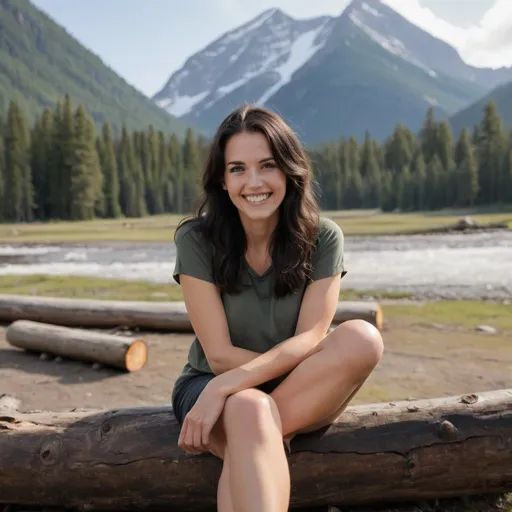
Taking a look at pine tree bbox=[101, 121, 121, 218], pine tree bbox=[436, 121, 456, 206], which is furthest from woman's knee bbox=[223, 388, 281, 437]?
pine tree bbox=[436, 121, 456, 206]

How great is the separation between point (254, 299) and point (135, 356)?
15.3 feet

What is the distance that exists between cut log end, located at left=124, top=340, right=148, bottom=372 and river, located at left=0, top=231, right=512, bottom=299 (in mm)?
8783

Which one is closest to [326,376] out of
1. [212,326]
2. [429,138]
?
[212,326]

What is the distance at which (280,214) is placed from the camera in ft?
12.1

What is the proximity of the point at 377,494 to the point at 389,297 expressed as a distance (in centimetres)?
1131

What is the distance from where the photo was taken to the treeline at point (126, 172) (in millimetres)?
73188

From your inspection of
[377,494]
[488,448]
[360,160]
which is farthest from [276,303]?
[360,160]

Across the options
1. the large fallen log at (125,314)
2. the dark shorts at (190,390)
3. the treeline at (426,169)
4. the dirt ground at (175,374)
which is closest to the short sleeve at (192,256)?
the dark shorts at (190,390)

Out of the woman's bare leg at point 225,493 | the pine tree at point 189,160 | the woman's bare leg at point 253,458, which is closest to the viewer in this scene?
the woman's bare leg at point 253,458

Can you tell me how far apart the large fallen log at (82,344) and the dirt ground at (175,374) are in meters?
0.13

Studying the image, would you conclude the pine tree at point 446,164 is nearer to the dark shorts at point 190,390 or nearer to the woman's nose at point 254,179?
the woman's nose at point 254,179

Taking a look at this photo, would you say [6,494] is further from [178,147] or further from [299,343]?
[178,147]

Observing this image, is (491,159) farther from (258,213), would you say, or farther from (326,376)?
(326,376)

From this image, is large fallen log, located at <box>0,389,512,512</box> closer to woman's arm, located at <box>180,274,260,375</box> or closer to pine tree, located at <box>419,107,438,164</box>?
woman's arm, located at <box>180,274,260,375</box>
